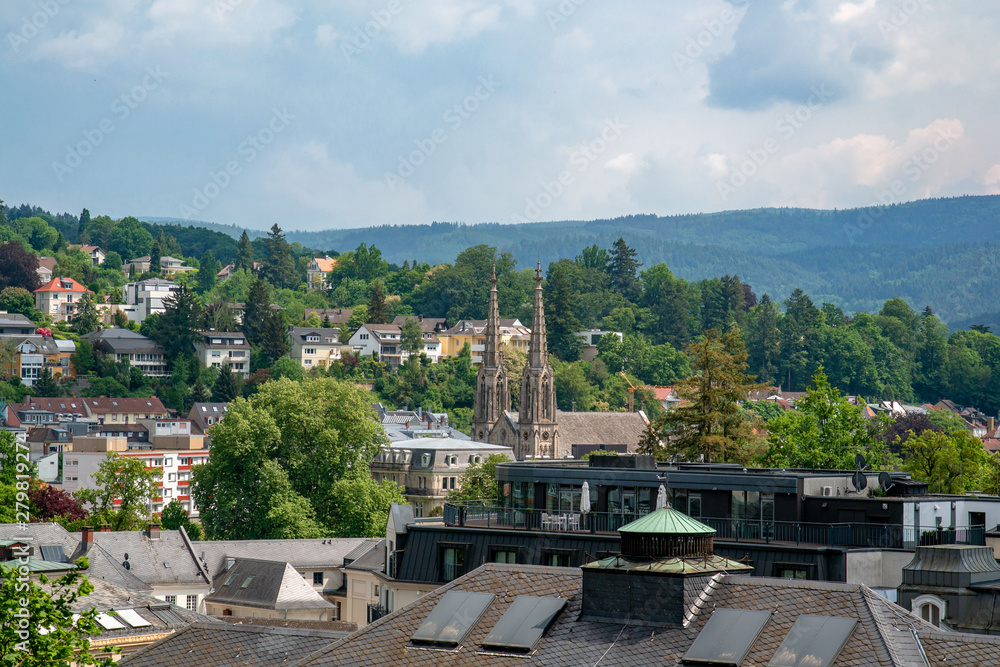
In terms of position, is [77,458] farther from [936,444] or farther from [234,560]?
[936,444]

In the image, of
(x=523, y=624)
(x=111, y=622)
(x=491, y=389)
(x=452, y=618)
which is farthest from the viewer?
(x=491, y=389)

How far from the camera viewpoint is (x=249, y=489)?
87.3 metres

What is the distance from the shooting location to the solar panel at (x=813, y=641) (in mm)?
22781

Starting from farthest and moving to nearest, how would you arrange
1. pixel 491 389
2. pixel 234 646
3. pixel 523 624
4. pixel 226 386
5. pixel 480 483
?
1. pixel 226 386
2. pixel 491 389
3. pixel 480 483
4. pixel 234 646
5. pixel 523 624

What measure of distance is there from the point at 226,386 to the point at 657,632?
167 metres

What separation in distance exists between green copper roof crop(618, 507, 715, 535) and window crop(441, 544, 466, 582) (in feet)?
48.3

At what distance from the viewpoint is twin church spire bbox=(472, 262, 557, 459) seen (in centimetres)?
13550

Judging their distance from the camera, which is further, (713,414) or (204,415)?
(204,415)

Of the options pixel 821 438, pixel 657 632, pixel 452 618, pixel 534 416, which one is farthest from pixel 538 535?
pixel 534 416

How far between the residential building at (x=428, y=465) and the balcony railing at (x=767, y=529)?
72.7m

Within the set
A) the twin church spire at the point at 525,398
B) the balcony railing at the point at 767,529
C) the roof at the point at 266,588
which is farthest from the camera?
the twin church spire at the point at 525,398

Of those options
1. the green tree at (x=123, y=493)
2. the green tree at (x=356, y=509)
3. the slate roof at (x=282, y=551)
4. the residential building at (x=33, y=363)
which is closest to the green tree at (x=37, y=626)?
the slate roof at (x=282, y=551)

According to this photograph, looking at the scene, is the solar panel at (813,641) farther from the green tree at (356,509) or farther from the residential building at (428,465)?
the residential building at (428,465)

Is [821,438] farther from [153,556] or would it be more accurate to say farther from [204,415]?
[204,415]
